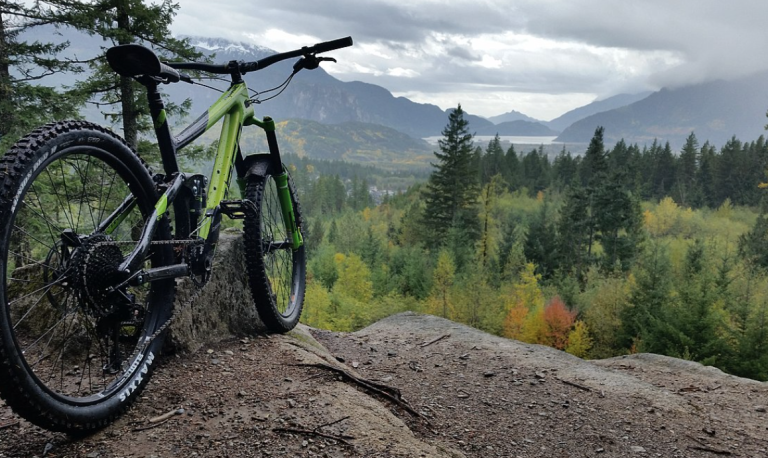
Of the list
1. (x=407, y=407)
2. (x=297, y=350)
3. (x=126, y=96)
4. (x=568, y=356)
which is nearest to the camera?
(x=407, y=407)

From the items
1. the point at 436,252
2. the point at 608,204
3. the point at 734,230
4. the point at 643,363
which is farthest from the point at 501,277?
the point at 734,230

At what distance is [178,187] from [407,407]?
2.89 meters

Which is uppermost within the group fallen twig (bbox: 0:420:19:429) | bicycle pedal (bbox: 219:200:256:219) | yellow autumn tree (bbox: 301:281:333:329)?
bicycle pedal (bbox: 219:200:256:219)

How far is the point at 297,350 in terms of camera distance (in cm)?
482

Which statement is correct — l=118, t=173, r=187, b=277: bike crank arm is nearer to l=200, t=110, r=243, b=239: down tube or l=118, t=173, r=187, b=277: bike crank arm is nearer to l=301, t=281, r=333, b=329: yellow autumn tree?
l=200, t=110, r=243, b=239: down tube

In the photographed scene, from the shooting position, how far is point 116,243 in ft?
9.15

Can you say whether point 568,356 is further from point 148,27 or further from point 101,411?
point 148,27

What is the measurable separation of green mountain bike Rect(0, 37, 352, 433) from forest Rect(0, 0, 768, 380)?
942 cm

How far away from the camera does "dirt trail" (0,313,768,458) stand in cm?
296

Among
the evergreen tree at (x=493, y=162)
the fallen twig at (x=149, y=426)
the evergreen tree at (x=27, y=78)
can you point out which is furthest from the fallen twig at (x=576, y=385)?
the evergreen tree at (x=493, y=162)

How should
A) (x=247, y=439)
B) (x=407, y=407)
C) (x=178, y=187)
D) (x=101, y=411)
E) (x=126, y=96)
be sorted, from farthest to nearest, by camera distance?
(x=126, y=96), (x=407, y=407), (x=178, y=187), (x=247, y=439), (x=101, y=411)

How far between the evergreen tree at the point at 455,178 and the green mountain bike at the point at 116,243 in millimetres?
34681

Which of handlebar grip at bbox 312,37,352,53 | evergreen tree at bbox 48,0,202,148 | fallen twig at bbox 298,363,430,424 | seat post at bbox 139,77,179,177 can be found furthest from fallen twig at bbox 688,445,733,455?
evergreen tree at bbox 48,0,202,148

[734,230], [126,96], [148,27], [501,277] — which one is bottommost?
[501,277]
